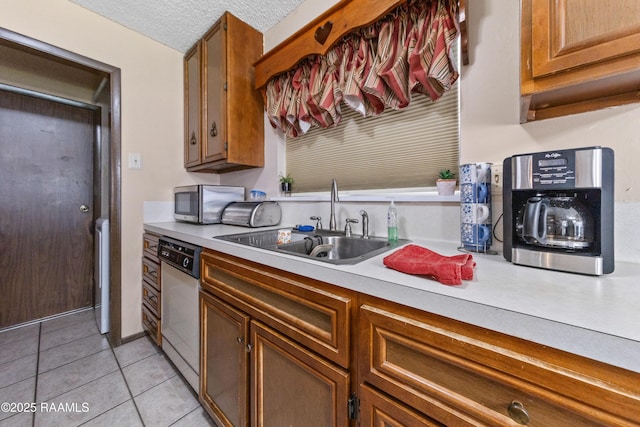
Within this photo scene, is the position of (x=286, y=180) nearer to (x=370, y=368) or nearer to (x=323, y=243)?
(x=323, y=243)

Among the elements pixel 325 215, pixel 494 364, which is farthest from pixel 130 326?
pixel 494 364

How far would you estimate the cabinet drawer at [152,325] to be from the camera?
167cm

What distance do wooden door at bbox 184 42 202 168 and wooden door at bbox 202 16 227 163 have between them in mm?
97

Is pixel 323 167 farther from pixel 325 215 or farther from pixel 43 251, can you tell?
pixel 43 251

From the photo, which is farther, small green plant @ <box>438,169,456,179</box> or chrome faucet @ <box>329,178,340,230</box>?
chrome faucet @ <box>329,178,340,230</box>

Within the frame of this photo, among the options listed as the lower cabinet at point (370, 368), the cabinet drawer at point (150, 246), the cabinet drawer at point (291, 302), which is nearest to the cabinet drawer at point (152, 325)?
the cabinet drawer at point (150, 246)

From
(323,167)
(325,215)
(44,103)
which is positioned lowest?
(325,215)

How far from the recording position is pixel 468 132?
104cm

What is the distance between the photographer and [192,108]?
2162 millimetres

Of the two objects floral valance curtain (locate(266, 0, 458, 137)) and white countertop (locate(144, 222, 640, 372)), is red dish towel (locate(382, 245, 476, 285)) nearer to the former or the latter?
white countertop (locate(144, 222, 640, 372))

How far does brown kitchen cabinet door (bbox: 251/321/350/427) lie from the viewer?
695 mm

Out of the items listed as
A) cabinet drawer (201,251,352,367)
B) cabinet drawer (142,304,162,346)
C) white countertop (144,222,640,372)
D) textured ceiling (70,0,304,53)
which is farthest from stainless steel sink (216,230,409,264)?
textured ceiling (70,0,304,53)

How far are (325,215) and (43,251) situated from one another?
8.71ft

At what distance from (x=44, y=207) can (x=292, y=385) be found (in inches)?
113
